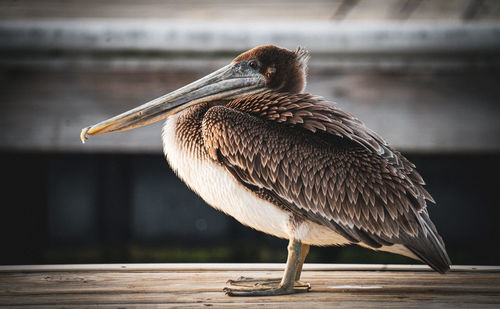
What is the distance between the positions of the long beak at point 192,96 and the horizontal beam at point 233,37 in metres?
0.82

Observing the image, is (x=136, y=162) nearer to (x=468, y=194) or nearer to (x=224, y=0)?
(x=224, y=0)

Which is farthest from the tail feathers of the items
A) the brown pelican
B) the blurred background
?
the blurred background

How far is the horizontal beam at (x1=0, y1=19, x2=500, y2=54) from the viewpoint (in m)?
2.82

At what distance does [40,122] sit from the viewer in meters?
2.95

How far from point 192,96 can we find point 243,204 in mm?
504

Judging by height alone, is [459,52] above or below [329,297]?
above

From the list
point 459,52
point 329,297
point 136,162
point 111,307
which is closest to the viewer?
point 111,307

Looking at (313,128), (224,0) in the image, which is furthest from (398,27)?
(313,128)

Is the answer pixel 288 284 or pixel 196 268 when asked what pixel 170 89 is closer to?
pixel 196 268

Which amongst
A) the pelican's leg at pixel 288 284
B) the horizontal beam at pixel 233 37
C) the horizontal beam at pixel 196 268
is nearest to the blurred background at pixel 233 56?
the horizontal beam at pixel 233 37

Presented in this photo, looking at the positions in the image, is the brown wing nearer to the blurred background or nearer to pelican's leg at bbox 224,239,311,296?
pelican's leg at bbox 224,239,311,296

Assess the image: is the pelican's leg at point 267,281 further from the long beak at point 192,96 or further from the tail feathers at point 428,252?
the long beak at point 192,96

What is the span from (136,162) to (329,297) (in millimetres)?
2135

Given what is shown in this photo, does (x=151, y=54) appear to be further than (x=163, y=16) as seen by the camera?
No
